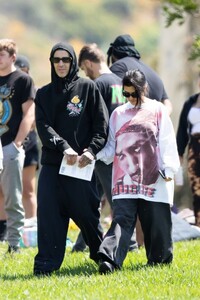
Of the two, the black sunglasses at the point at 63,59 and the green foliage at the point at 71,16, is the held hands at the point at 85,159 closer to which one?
the black sunglasses at the point at 63,59

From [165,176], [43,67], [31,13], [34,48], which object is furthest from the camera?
[31,13]

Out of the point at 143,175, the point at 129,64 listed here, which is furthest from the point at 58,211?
the point at 129,64

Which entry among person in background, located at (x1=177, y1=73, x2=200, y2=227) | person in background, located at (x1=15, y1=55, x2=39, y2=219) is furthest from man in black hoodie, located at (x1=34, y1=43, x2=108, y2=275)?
person in background, located at (x1=177, y1=73, x2=200, y2=227)

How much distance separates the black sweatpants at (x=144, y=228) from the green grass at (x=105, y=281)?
0.15 meters

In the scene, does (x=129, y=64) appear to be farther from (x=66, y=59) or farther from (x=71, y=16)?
(x=71, y=16)

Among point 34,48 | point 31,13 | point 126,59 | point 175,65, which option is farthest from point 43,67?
point 126,59

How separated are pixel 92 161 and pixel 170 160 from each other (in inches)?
28.3

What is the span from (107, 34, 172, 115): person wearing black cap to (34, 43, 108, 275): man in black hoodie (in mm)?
1494

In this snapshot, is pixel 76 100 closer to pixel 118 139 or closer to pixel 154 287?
pixel 118 139

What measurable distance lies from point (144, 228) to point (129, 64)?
2.22 meters

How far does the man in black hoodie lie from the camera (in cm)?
945

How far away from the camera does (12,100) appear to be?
11219 mm

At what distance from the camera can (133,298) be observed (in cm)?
806

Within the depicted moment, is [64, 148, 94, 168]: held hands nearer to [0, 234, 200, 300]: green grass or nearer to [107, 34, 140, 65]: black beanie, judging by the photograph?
[0, 234, 200, 300]: green grass
